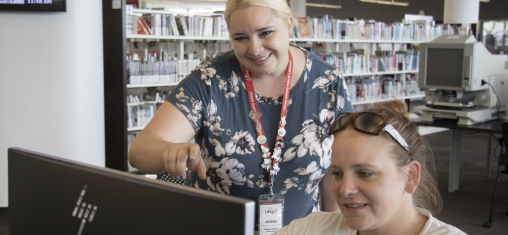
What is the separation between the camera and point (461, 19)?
10805 millimetres

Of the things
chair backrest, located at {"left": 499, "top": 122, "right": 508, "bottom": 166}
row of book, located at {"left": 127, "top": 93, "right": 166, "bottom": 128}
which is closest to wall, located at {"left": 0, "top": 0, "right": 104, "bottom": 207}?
row of book, located at {"left": 127, "top": 93, "right": 166, "bottom": 128}

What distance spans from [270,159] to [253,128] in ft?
0.37

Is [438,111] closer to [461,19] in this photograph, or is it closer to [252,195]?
[252,195]

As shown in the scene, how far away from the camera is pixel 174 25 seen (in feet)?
19.9

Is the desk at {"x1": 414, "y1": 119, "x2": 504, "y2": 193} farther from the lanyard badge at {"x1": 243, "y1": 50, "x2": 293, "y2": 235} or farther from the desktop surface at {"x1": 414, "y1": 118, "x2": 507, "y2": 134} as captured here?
the lanyard badge at {"x1": 243, "y1": 50, "x2": 293, "y2": 235}

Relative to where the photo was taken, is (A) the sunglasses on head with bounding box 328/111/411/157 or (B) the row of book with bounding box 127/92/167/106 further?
(B) the row of book with bounding box 127/92/167/106

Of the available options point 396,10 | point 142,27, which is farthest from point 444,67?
point 396,10

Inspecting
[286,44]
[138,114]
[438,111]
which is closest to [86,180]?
Result: [286,44]

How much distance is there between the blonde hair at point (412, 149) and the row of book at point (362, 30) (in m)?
5.76

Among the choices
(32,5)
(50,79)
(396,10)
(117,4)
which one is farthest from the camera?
(396,10)

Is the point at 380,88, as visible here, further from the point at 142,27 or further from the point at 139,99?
the point at 142,27

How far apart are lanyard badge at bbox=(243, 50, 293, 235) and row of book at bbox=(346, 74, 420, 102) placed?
22.3 feet

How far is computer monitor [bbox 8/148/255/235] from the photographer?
57 centimetres

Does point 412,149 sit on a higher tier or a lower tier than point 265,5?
lower
